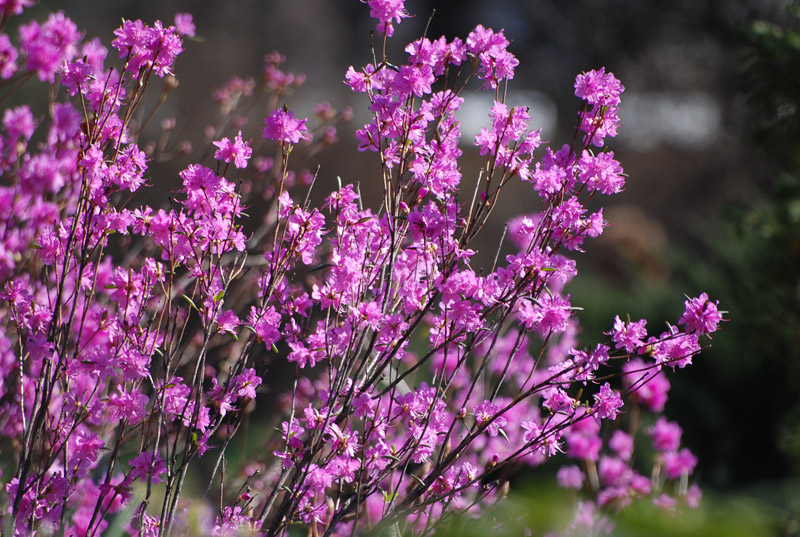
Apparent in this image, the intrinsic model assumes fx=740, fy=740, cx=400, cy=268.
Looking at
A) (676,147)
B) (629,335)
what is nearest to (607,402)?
(629,335)

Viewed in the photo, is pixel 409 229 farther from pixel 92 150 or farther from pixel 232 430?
pixel 92 150

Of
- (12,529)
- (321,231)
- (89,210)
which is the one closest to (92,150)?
(89,210)

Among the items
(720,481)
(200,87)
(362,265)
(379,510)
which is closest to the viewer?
(362,265)

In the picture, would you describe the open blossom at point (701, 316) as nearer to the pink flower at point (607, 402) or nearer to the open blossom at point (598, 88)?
the pink flower at point (607, 402)

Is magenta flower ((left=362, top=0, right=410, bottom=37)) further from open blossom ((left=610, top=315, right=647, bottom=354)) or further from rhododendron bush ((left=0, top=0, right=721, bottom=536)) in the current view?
open blossom ((left=610, top=315, right=647, bottom=354))

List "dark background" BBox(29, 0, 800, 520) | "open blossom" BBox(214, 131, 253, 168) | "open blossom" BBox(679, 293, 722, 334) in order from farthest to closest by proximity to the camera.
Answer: "dark background" BBox(29, 0, 800, 520) < "open blossom" BBox(214, 131, 253, 168) < "open blossom" BBox(679, 293, 722, 334)

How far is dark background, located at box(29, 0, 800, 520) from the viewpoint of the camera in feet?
12.3

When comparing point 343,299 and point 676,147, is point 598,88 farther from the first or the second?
point 676,147

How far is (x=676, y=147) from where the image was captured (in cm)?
1084

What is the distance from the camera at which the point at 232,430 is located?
1.78 meters

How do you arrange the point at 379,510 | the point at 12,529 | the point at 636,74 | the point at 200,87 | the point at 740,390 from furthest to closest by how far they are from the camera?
1. the point at 200,87
2. the point at 636,74
3. the point at 740,390
4. the point at 379,510
5. the point at 12,529

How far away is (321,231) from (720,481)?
479 centimetres

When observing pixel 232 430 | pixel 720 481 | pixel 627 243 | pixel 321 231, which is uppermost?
pixel 627 243

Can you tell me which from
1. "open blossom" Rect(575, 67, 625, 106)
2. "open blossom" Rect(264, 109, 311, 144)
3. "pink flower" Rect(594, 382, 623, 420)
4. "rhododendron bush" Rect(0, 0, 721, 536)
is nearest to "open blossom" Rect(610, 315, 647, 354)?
"rhododendron bush" Rect(0, 0, 721, 536)
